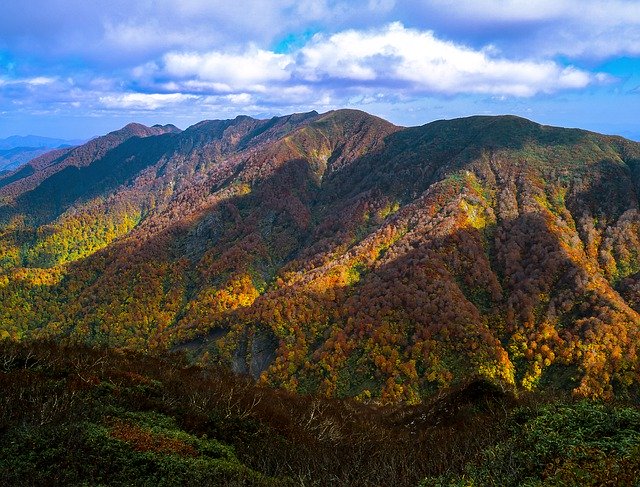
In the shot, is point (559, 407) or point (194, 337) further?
point (194, 337)

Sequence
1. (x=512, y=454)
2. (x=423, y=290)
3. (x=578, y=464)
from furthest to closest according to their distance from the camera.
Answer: (x=423, y=290) → (x=512, y=454) → (x=578, y=464)

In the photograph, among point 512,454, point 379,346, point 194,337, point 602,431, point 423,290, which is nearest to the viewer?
point 512,454

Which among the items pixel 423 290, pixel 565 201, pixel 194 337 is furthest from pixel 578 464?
pixel 565 201

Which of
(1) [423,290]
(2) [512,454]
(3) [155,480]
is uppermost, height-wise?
(2) [512,454]

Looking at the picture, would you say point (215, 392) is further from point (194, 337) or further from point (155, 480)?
point (194, 337)

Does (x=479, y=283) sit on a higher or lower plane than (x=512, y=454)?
lower

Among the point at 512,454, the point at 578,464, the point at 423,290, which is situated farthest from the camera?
the point at 423,290

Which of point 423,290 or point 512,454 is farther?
point 423,290

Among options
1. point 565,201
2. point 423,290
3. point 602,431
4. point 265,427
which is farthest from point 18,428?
point 565,201

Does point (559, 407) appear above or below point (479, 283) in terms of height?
above
